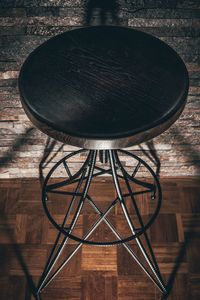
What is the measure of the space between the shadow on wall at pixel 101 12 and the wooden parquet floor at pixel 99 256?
32.5 inches

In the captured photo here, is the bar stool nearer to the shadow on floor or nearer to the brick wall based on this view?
the brick wall

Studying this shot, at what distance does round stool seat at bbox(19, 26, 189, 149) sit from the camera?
2.86ft

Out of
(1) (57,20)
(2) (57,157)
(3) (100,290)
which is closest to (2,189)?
(2) (57,157)

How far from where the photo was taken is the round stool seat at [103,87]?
872 mm

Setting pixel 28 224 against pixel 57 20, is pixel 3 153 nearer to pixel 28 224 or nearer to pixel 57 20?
pixel 28 224

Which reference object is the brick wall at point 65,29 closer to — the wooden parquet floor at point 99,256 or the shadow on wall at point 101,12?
the shadow on wall at point 101,12

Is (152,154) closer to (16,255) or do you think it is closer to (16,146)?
(16,146)

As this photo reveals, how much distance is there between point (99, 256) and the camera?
1.64 meters

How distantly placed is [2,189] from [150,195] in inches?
28.8

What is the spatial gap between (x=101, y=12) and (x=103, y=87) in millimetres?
503

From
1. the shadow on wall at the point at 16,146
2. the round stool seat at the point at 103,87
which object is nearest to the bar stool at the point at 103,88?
the round stool seat at the point at 103,87

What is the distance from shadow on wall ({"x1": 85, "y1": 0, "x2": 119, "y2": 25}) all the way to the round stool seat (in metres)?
0.22

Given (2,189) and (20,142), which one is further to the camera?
(2,189)

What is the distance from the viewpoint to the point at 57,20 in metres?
1.36
